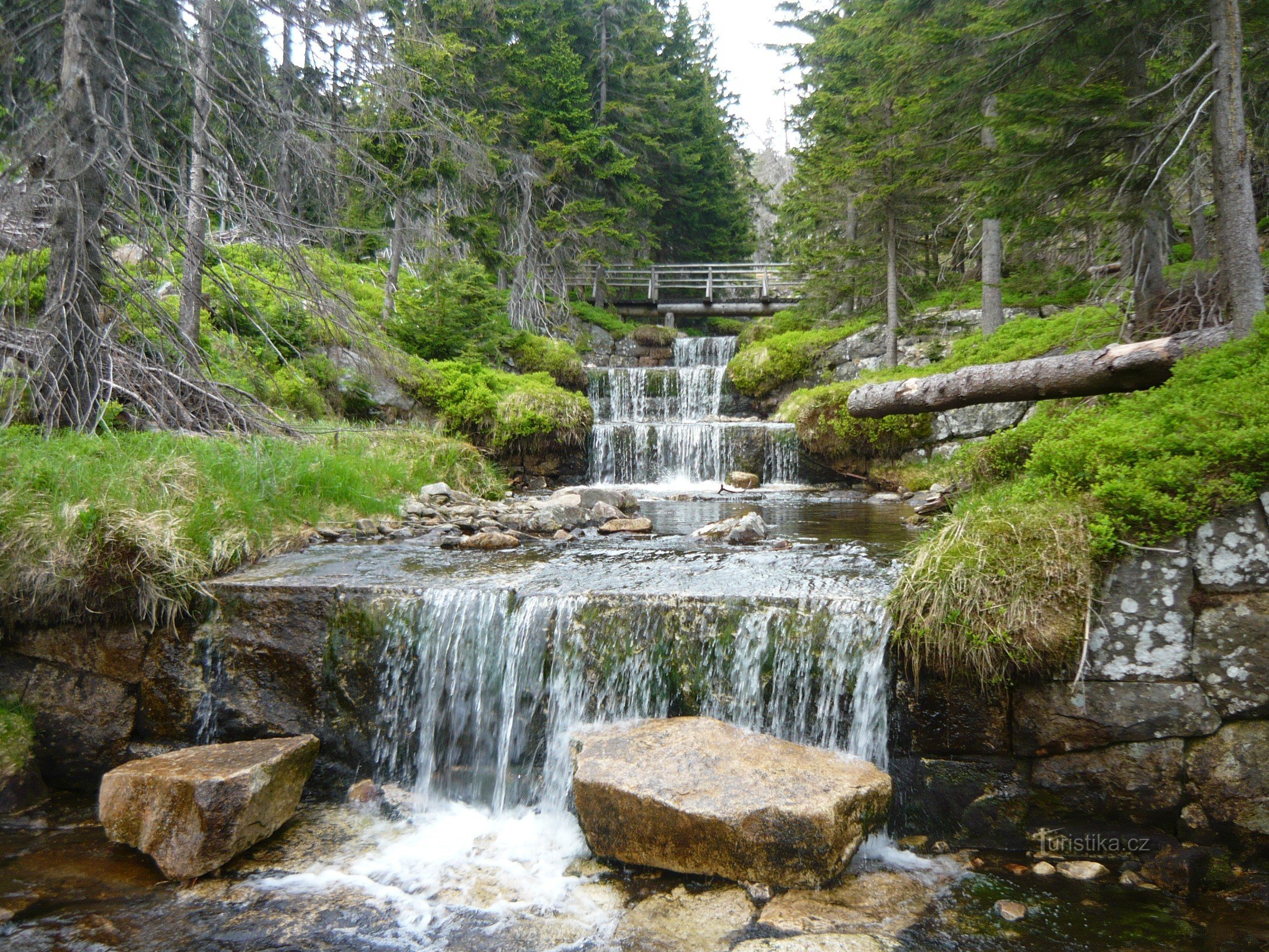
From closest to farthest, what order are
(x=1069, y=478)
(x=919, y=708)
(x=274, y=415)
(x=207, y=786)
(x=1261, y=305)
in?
(x=207, y=786), (x=919, y=708), (x=1069, y=478), (x=1261, y=305), (x=274, y=415)

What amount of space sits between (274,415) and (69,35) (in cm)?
309

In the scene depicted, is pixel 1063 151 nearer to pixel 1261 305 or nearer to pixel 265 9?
pixel 1261 305

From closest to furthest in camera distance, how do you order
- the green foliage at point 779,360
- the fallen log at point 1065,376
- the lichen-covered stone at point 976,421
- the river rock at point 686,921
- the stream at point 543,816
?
the river rock at point 686,921 < the stream at point 543,816 < the fallen log at point 1065,376 < the lichen-covered stone at point 976,421 < the green foliage at point 779,360

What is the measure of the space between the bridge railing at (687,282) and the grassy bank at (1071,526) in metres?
19.5

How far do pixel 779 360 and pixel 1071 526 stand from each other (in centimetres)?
1227

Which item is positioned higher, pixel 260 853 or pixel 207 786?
pixel 207 786

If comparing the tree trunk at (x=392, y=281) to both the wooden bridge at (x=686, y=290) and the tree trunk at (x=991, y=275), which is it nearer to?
the wooden bridge at (x=686, y=290)

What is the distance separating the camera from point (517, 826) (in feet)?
13.6

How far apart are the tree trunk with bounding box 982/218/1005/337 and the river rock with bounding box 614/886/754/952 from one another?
12.3 meters

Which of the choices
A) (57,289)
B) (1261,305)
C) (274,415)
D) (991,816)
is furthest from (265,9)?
(1261,305)

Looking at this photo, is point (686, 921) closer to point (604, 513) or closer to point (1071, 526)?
point (1071, 526)

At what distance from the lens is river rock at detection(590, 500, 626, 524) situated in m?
8.20

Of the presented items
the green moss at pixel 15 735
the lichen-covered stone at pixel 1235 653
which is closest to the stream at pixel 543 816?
the green moss at pixel 15 735

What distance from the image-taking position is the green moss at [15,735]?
4.55 m
